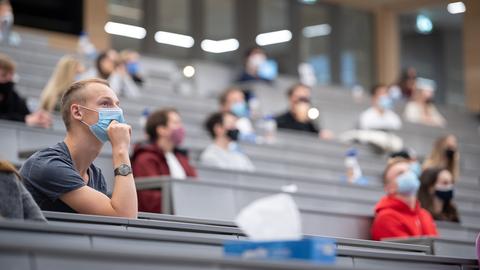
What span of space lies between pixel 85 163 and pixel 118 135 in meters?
0.18

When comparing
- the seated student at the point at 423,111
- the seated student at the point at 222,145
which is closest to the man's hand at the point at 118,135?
the seated student at the point at 222,145

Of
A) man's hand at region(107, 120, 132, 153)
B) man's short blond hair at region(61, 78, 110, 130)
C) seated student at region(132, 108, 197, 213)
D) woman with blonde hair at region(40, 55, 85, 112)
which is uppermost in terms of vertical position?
woman with blonde hair at region(40, 55, 85, 112)

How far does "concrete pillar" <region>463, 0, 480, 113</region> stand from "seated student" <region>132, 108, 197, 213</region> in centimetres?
1229

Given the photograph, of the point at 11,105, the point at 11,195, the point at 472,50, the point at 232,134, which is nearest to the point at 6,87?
the point at 11,105

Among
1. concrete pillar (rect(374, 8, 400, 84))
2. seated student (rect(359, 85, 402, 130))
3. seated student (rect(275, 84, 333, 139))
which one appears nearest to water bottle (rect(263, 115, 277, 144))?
seated student (rect(275, 84, 333, 139))

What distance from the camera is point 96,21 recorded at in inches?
600

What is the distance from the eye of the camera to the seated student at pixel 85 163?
3994 millimetres

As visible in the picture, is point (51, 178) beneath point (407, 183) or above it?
beneath

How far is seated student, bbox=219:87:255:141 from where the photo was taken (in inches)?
393

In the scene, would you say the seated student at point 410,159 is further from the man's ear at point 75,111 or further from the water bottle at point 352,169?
the man's ear at point 75,111

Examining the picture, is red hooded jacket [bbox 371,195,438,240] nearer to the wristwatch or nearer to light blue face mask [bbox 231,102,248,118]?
the wristwatch

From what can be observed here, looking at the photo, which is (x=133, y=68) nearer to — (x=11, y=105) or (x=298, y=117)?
(x=298, y=117)

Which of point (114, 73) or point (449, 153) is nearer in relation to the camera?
point (449, 153)

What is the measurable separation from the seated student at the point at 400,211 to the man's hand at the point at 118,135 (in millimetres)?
2439
